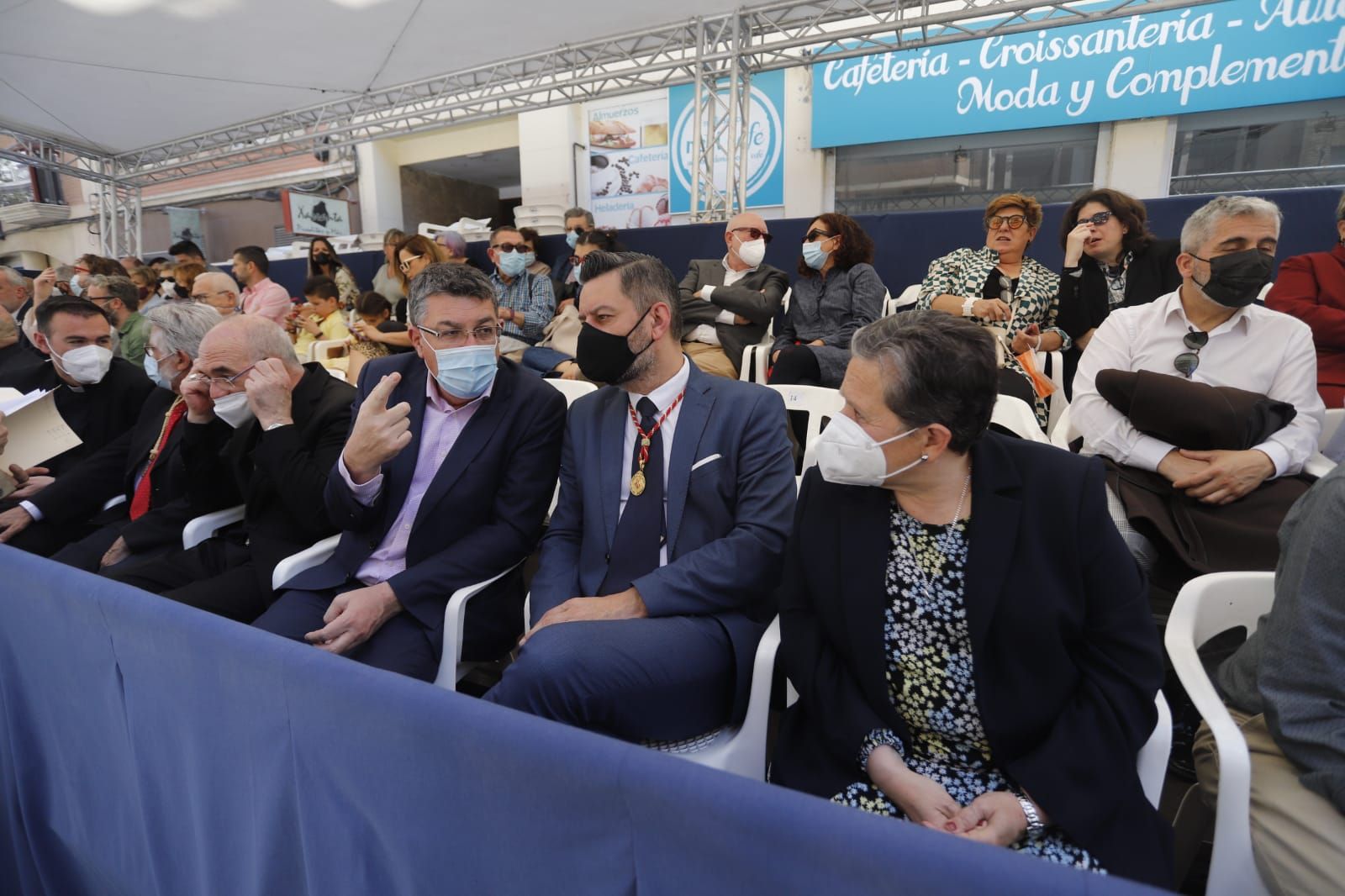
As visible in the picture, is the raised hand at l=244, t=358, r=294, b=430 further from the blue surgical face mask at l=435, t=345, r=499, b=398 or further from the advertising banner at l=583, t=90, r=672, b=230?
the advertising banner at l=583, t=90, r=672, b=230

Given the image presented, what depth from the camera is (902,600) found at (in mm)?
1356

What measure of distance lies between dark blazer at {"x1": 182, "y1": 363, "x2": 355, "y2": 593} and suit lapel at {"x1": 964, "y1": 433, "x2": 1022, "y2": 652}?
5.90 feet

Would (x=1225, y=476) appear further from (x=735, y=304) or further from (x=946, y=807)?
(x=735, y=304)

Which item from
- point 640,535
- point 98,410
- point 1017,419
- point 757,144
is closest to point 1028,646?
point 640,535

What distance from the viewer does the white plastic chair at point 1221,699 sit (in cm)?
112

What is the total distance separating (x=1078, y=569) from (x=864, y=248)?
9.49 feet

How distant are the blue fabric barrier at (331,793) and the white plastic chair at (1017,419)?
2.03 meters

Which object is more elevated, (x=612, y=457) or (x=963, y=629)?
(x=612, y=457)

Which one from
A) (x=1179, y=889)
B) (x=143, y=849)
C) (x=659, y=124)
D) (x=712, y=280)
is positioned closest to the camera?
(x=143, y=849)

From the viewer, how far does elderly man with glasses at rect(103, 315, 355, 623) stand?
2.14 metres

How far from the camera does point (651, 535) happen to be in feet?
5.94

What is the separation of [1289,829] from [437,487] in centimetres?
203

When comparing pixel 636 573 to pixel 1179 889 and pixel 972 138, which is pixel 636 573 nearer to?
pixel 1179 889

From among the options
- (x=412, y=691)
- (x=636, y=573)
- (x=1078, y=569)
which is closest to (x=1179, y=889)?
(x=1078, y=569)
